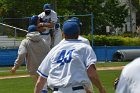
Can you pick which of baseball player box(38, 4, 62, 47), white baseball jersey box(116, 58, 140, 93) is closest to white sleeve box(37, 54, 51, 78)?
white baseball jersey box(116, 58, 140, 93)

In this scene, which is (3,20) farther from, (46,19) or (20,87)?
(46,19)

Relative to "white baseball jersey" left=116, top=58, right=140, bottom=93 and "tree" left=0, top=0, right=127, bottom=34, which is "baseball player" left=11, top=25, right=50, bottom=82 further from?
"tree" left=0, top=0, right=127, bottom=34

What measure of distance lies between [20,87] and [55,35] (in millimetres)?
3475

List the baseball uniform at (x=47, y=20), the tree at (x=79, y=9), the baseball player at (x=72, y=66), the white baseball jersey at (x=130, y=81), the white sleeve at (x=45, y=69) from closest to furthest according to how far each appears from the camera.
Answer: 1. the white baseball jersey at (x=130, y=81)
2. the baseball player at (x=72, y=66)
3. the white sleeve at (x=45, y=69)
4. the baseball uniform at (x=47, y=20)
5. the tree at (x=79, y=9)

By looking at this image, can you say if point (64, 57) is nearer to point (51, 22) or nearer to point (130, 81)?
point (130, 81)

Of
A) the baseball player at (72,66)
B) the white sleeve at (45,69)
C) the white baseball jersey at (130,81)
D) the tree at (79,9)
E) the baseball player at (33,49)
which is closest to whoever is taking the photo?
the white baseball jersey at (130,81)

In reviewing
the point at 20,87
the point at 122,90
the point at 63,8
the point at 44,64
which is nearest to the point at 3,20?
the point at 63,8

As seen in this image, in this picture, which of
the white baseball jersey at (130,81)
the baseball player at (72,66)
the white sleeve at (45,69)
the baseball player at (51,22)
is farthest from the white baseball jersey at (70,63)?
the baseball player at (51,22)

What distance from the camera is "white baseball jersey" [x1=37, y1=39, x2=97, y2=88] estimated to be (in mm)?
5961

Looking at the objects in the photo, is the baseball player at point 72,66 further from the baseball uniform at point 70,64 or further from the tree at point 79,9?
the tree at point 79,9

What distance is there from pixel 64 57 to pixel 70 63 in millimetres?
111

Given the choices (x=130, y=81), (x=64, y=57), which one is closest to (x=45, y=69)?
(x=64, y=57)

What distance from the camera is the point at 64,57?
602 cm

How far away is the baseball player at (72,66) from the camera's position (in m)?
5.95
